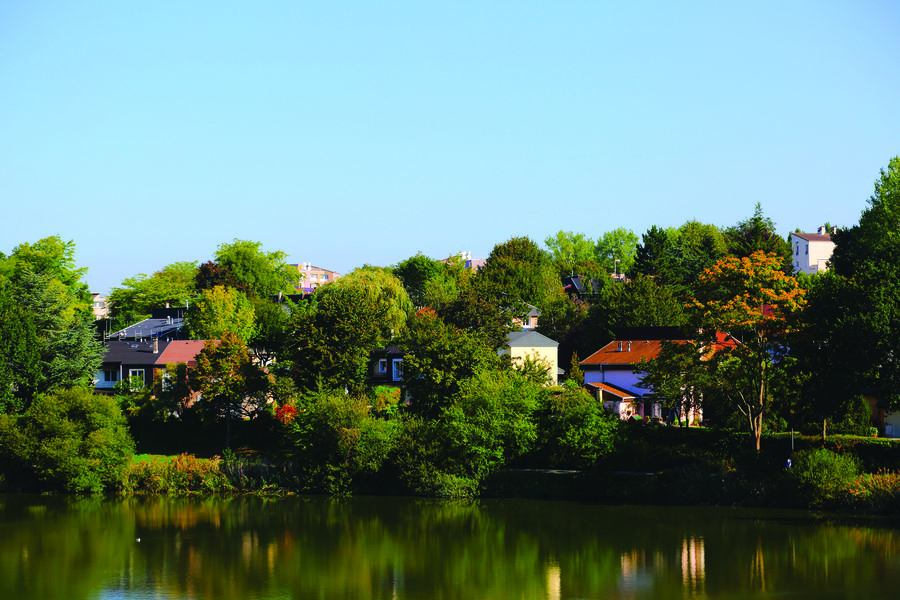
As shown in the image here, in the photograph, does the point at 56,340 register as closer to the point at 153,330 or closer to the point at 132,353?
the point at 132,353

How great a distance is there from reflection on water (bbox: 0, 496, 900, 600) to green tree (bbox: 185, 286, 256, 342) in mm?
27094

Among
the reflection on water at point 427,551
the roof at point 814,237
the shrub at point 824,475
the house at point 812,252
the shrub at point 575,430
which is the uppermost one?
the roof at point 814,237

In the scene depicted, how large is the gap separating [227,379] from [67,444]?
9.55 metres

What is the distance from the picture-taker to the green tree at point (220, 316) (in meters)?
75.8

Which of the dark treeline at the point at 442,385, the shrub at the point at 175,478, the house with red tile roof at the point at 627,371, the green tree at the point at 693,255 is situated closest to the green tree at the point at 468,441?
the dark treeline at the point at 442,385

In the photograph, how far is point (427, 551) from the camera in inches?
1517

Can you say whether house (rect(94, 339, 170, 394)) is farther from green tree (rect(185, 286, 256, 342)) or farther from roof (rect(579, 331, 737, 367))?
roof (rect(579, 331, 737, 367))

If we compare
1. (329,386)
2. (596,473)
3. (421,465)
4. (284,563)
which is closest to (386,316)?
(329,386)

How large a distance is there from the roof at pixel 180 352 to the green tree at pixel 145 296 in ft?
98.1

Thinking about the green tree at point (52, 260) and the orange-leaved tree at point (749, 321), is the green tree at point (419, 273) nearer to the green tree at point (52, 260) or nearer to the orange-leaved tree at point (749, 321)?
the green tree at point (52, 260)

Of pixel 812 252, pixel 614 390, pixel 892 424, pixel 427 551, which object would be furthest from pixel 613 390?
pixel 812 252

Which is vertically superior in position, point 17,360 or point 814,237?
point 814,237

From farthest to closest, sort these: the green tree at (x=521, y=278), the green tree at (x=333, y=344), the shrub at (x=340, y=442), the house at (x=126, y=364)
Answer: the green tree at (x=521, y=278) < the house at (x=126, y=364) < the green tree at (x=333, y=344) < the shrub at (x=340, y=442)

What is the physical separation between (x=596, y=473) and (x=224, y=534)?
18462mm
